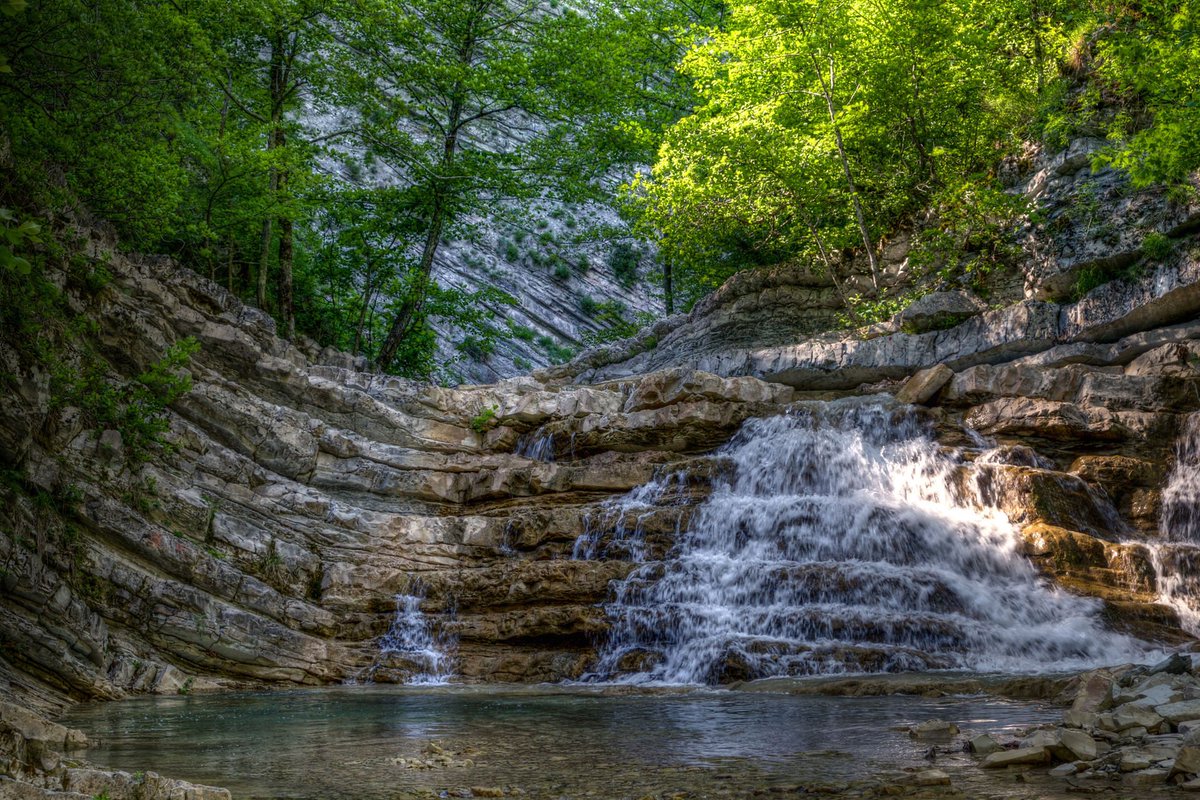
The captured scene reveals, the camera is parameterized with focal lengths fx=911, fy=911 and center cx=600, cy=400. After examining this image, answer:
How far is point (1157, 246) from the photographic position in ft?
55.2

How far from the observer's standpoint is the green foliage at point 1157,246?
16781 mm

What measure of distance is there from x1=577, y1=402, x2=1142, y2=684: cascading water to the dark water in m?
2.13

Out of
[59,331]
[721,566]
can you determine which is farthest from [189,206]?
[721,566]

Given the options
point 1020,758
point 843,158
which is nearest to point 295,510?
point 1020,758

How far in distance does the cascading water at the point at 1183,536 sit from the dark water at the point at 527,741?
5917mm

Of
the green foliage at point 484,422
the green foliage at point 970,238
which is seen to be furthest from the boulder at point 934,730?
the green foliage at point 970,238

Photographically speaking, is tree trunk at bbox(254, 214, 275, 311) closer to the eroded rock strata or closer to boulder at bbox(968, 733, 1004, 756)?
the eroded rock strata

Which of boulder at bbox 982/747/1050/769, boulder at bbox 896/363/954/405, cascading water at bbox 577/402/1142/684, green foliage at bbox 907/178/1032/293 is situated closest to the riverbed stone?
boulder at bbox 982/747/1050/769

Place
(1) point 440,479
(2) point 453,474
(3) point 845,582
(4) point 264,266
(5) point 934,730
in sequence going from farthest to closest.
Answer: (4) point 264,266 → (2) point 453,474 → (1) point 440,479 → (3) point 845,582 → (5) point 934,730

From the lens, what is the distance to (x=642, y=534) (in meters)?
14.9

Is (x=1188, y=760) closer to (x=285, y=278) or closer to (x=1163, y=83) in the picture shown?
(x=1163, y=83)

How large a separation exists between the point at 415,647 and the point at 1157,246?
14924 mm

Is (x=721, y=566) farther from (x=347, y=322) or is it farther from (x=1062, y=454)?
(x=347, y=322)

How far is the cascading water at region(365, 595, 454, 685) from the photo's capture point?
12.9 meters
